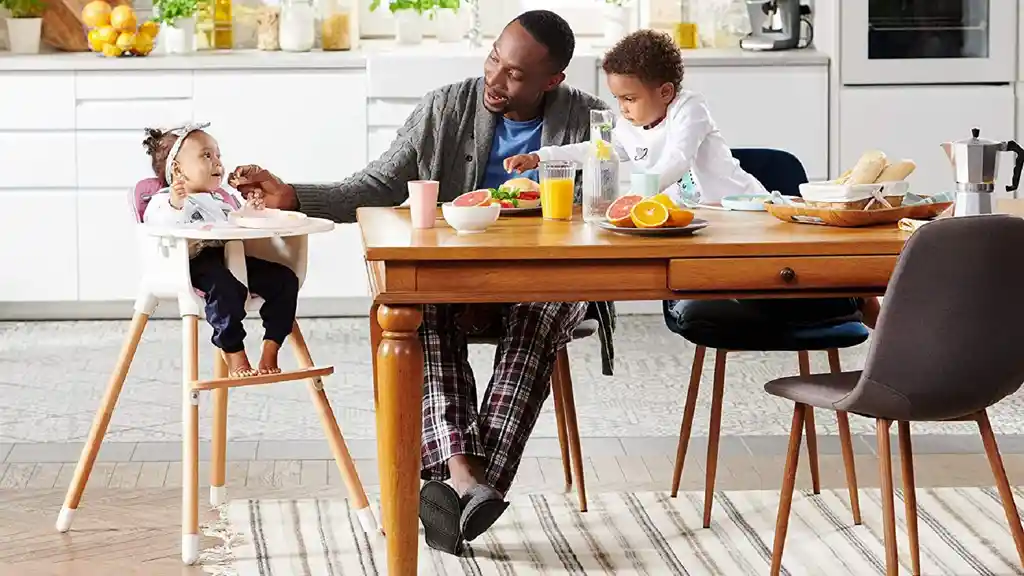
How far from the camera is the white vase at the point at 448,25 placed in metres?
5.75

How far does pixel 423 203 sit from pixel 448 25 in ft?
10.9

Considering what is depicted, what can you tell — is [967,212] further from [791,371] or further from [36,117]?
[36,117]

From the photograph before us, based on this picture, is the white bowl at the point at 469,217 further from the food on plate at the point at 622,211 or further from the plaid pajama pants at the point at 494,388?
the plaid pajama pants at the point at 494,388

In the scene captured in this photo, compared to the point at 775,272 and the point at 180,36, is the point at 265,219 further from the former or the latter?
the point at 180,36

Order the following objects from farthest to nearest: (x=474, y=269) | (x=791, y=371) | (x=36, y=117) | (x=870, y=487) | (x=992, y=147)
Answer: (x=36, y=117) < (x=791, y=371) < (x=870, y=487) < (x=992, y=147) < (x=474, y=269)

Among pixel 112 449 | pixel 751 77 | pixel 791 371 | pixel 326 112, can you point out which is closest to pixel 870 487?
pixel 791 371

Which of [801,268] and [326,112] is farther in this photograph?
[326,112]

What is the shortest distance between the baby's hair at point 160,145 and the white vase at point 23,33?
9.04 feet

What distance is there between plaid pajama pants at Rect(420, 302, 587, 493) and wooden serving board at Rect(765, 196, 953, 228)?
20.3 inches

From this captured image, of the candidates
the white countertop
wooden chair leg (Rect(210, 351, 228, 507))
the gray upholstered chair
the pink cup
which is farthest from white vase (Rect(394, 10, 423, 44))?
the gray upholstered chair

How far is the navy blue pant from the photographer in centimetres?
272

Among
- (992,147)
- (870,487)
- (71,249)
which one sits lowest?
(870,487)

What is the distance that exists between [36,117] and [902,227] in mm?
3630

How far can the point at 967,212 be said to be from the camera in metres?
2.49
